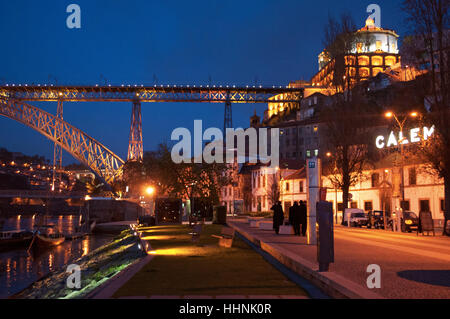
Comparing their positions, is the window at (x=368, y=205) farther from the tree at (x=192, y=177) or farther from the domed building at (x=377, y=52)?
the domed building at (x=377, y=52)

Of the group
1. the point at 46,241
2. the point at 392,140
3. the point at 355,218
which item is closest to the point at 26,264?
the point at 46,241

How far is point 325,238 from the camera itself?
35.1 feet

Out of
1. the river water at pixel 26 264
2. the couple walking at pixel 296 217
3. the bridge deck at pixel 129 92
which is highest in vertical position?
the bridge deck at pixel 129 92

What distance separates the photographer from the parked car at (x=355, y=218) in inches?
1635

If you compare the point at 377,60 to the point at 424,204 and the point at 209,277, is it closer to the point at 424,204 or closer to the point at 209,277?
the point at 424,204

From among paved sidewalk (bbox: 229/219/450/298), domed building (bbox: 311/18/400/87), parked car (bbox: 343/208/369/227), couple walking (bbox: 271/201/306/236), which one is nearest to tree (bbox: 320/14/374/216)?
parked car (bbox: 343/208/369/227)

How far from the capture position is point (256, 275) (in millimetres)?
11328

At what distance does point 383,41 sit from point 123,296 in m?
129

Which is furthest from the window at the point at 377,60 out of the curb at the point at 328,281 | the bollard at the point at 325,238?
the bollard at the point at 325,238

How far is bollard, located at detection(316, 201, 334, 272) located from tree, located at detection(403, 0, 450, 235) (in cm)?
1992

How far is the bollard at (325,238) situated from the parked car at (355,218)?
3150 centimetres

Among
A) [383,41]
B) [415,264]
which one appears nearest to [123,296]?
[415,264]

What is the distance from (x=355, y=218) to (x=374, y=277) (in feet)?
111
